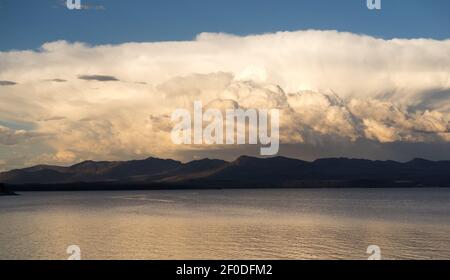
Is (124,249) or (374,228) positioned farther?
(374,228)

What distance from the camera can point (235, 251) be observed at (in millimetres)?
51438

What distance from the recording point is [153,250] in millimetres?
51688
